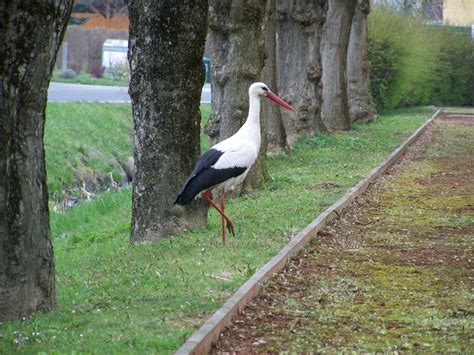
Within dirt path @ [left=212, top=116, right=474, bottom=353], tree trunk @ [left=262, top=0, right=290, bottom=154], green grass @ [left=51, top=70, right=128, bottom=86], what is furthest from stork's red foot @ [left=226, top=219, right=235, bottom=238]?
green grass @ [left=51, top=70, right=128, bottom=86]

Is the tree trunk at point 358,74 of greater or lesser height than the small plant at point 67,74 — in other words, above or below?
above

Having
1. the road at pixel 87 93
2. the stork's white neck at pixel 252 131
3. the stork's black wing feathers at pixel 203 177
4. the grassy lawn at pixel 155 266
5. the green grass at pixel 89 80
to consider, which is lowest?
the green grass at pixel 89 80

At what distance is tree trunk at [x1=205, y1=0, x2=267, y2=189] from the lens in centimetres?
1741

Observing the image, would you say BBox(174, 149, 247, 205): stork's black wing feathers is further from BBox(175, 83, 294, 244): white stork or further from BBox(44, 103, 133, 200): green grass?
BBox(44, 103, 133, 200): green grass

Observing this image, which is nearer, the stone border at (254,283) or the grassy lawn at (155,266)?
the stone border at (254,283)

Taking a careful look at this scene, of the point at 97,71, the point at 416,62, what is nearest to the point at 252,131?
the point at 416,62

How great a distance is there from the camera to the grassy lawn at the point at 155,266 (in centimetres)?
789

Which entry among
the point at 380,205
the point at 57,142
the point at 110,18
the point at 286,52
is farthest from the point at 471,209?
the point at 110,18

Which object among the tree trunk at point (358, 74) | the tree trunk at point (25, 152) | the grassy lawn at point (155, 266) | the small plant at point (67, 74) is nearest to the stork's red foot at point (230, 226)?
the grassy lawn at point (155, 266)

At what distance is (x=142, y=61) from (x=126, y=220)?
5321mm

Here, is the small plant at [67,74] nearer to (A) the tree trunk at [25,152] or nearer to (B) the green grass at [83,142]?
(B) the green grass at [83,142]

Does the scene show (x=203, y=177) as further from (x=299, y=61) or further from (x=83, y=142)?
(x=83, y=142)

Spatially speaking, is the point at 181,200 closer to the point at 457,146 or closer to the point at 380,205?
the point at 380,205

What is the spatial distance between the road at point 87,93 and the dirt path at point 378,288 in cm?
2211
